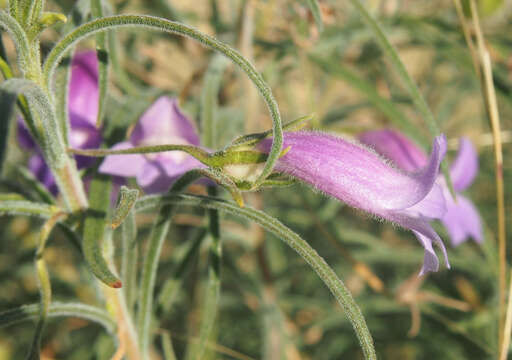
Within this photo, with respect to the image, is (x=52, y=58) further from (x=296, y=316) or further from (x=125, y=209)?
(x=296, y=316)

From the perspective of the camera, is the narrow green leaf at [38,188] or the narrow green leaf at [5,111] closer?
the narrow green leaf at [5,111]

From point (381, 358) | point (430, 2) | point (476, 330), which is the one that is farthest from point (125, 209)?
point (430, 2)

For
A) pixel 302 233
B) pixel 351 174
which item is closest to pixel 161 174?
pixel 351 174

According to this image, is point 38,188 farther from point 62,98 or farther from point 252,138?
point 252,138

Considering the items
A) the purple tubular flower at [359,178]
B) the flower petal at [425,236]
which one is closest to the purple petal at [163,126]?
the purple tubular flower at [359,178]

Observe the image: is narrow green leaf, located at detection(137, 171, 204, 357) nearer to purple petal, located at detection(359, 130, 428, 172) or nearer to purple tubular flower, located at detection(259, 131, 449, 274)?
purple tubular flower, located at detection(259, 131, 449, 274)

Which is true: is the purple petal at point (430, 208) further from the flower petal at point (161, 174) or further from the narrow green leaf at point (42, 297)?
the narrow green leaf at point (42, 297)
